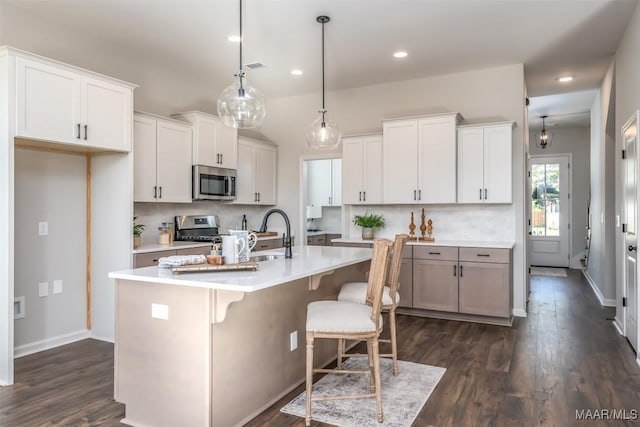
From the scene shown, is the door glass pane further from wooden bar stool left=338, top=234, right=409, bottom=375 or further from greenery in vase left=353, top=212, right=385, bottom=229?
wooden bar stool left=338, top=234, right=409, bottom=375

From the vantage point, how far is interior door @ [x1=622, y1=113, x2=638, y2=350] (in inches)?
145

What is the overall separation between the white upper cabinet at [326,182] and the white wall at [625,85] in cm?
449

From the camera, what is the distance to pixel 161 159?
4707 millimetres

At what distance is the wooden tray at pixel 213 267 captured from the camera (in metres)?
2.33

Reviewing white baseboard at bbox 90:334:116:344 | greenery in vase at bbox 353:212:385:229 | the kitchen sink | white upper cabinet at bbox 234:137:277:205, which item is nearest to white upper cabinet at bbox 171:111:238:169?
white upper cabinet at bbox 234:137:277:205

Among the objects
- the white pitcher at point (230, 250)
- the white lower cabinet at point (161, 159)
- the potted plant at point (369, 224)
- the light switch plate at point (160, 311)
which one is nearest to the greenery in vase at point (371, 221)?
the potted plant at point (369, 224)

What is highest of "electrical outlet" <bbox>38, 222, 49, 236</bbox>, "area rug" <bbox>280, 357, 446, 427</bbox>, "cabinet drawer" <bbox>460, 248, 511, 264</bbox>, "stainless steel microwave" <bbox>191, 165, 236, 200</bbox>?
"stainless steel microwave" <bbox>191, 165, 236, 200</bbox>

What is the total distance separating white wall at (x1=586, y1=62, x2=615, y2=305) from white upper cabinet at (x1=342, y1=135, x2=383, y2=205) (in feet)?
9.47

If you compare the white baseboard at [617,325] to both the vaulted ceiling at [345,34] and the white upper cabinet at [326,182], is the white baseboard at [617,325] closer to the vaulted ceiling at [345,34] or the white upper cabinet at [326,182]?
the vaulted ceiling at [345,34]

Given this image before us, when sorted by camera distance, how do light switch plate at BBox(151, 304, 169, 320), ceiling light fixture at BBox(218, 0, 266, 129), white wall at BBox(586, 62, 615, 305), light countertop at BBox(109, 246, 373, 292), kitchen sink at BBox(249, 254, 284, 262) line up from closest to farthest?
light countertop at BBox(109, 246, 373, 292) → light switch plate at BBox(151, 304, 169, 320) → ceiling light fixture at BBox(218, 0, 266, 129) → kitchen sink at BBox(249, 254, 284, 262) → white wall at BBox(586, 62, 615, 305)

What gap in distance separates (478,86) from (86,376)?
200 inches

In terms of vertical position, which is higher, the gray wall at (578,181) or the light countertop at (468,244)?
the gray wall at (578,181)

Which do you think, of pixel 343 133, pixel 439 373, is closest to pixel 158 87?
pixel 343 133

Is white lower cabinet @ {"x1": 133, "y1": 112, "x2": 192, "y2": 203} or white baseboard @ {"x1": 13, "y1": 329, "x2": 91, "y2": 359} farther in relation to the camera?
white lower cabinet @ {"x1": 133, "y1": 112, "x2": 192, "y2": 203}
